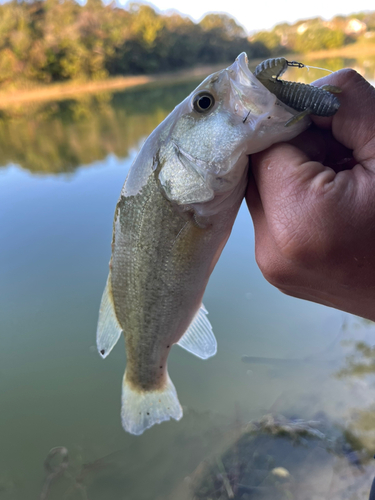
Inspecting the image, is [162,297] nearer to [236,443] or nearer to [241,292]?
[236,443]

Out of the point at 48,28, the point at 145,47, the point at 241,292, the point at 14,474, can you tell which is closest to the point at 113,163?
the point at 241,292

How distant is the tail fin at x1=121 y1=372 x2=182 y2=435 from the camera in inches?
74.6

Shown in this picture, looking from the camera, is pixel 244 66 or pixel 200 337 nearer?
pixel 244 66

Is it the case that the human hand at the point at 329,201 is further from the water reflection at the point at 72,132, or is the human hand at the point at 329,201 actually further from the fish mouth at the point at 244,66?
the water reflection at the point at 72,132

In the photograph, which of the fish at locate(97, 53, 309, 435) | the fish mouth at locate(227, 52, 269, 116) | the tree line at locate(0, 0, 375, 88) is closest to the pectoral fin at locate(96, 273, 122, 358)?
the fish at locate(97, 53, 309, 435)

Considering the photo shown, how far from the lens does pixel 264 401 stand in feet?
10.6

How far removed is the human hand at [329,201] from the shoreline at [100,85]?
2775 centimetres

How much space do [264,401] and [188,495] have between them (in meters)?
1.08

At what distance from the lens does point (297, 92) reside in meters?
0.96

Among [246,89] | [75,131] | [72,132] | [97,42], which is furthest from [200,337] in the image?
[97,42]

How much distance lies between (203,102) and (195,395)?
2.99 m

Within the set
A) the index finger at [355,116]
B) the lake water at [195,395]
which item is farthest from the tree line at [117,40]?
the index finger at [355,116]

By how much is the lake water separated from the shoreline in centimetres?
2565

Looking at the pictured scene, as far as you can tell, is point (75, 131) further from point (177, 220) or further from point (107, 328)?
point (177, 220)
